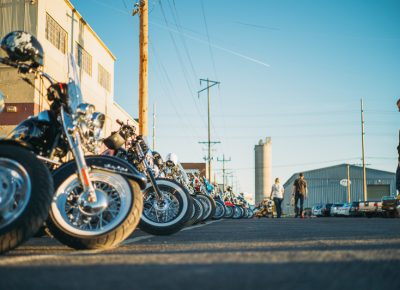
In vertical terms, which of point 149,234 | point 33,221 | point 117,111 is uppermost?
point 117,111

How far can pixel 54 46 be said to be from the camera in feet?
64.4

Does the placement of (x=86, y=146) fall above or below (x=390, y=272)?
above

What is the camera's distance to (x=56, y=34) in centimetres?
1989

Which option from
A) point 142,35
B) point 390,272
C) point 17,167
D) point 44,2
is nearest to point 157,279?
point 390,272

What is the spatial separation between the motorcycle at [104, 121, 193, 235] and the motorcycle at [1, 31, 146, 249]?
5.64 feet

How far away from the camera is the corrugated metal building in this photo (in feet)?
228

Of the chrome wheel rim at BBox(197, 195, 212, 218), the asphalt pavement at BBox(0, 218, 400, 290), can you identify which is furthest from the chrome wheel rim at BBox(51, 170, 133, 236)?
the chrome wheel rim at BBox(197, 195, 212, 218)

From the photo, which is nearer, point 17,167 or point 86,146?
point 17,167

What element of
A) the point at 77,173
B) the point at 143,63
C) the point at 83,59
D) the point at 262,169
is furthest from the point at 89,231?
the point at 262,169

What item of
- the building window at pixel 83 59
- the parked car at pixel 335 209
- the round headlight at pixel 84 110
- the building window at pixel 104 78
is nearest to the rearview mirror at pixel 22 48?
the round headlight at pixel 84 110

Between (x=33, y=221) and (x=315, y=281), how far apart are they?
6.19ft

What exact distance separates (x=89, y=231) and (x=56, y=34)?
17.8m

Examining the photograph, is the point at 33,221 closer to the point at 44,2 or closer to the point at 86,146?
the point at 86,146

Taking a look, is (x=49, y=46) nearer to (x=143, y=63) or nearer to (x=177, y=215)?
(x=143, y=63)
